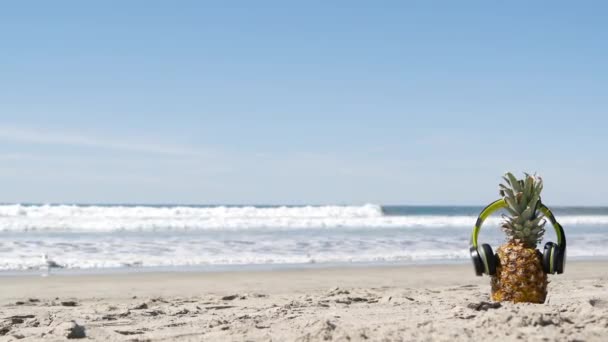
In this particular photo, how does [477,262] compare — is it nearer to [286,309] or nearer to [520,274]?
[520,274]

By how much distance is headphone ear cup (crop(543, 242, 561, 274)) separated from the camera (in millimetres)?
5676

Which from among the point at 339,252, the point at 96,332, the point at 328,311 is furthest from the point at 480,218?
the point at 339,252

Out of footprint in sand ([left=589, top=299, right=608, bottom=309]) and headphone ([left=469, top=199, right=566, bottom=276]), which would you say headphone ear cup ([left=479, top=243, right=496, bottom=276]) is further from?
footprint in sand ([left=589, top=299, right=608, bottom=309])

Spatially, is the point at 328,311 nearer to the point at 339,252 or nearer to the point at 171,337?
the point at 171,337

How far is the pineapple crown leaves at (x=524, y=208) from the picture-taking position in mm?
5727

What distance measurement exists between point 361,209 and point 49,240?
121 feet

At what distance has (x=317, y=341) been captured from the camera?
184 inches

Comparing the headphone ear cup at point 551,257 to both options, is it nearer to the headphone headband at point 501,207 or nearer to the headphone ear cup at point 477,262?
the headphone headband at point 501,207

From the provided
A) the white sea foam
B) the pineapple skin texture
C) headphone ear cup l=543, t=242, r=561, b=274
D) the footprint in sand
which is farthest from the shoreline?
the white sea foam

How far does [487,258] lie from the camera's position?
5.91 m

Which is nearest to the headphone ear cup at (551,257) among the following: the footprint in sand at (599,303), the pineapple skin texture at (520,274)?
the pineapple skin texture at (520,274)

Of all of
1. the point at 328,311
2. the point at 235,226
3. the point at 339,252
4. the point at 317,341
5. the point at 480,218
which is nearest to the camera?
the point at 317,341

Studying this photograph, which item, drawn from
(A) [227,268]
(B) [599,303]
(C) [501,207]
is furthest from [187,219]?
(C) [501,207]

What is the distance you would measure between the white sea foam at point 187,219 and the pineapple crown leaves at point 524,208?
65.6 ft
